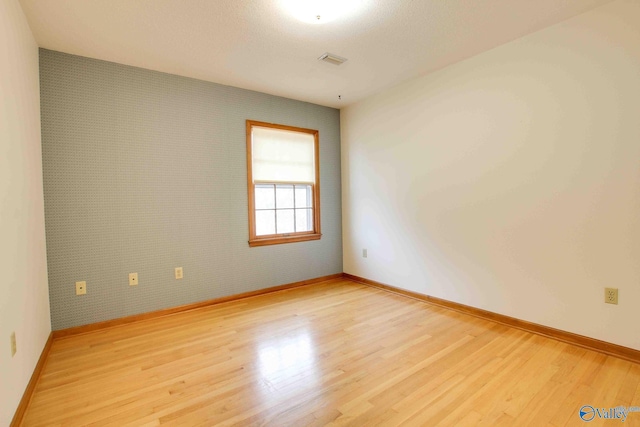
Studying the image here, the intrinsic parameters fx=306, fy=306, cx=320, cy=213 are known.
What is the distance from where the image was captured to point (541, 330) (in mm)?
2510

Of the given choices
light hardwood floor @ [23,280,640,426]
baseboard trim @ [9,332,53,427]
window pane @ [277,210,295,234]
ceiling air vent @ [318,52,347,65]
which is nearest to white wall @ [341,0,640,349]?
light hardwood floor @ [23,280,640,426]

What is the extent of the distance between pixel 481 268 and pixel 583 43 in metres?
1.93

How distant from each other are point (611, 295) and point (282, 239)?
10.1 feet

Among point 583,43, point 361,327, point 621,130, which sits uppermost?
point 583,43

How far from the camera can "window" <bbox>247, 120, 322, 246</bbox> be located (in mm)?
3721

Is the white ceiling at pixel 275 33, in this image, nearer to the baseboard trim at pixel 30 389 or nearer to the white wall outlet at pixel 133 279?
the white wall outlet at pixel 133 279

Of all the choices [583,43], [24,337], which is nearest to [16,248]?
[24,337]

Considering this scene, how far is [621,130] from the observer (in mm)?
2113

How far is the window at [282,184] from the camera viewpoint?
3.72 metres

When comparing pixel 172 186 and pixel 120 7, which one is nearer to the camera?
pixel 120 7

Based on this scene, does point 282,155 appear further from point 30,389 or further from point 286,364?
point 30,389

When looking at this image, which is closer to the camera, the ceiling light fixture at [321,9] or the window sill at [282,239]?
the ceiling light fixture at [321,9]

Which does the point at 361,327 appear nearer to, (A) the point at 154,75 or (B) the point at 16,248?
(B) the point at 16,248

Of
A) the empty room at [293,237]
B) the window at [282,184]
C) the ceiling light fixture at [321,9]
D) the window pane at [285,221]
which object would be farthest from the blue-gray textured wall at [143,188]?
the ceiling light fixture at [321,9]
